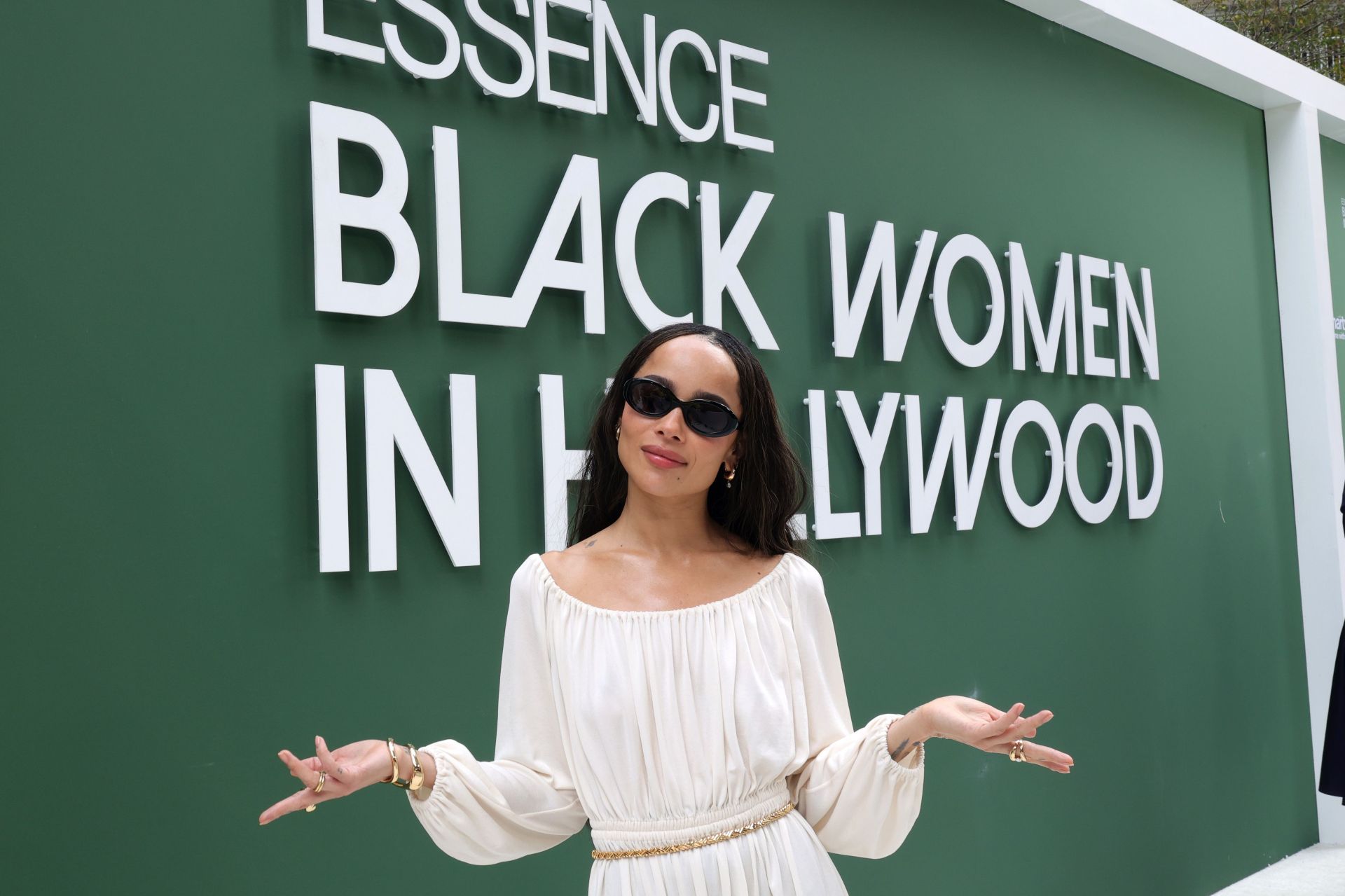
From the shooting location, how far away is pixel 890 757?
1860 millimetres

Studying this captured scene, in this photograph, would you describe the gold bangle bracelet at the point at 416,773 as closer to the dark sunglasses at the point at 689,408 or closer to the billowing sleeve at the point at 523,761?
the billowing sleeve at the point at 523,761

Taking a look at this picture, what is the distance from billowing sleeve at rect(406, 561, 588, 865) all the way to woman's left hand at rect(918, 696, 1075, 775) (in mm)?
539

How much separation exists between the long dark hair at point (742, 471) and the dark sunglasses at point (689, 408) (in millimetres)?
61

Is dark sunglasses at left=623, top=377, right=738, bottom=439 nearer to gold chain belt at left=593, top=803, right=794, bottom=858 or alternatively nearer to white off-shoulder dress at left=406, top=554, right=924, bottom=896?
white off-shoulder dress at left=406, top=554, right=924, bottom=896

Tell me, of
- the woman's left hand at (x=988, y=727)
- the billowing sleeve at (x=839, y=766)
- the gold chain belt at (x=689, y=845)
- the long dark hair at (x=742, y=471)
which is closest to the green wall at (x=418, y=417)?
the long dark hair at (x=742, y=471)

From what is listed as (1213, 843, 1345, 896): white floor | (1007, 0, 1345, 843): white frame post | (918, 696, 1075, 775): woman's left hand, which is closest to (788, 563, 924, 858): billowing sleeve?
(918, 696, 1075, 775): woman's left hand

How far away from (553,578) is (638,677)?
20 cm

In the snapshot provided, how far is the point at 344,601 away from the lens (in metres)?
2.75

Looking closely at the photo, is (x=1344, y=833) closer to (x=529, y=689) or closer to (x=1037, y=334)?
(x=1037, y=334)

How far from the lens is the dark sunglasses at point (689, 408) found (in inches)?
73.1

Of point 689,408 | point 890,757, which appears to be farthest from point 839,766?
point 689,408

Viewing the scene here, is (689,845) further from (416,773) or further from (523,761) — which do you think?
(416,773)

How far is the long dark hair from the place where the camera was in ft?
6.35

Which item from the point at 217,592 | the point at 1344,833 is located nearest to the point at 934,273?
the point at 217,592
